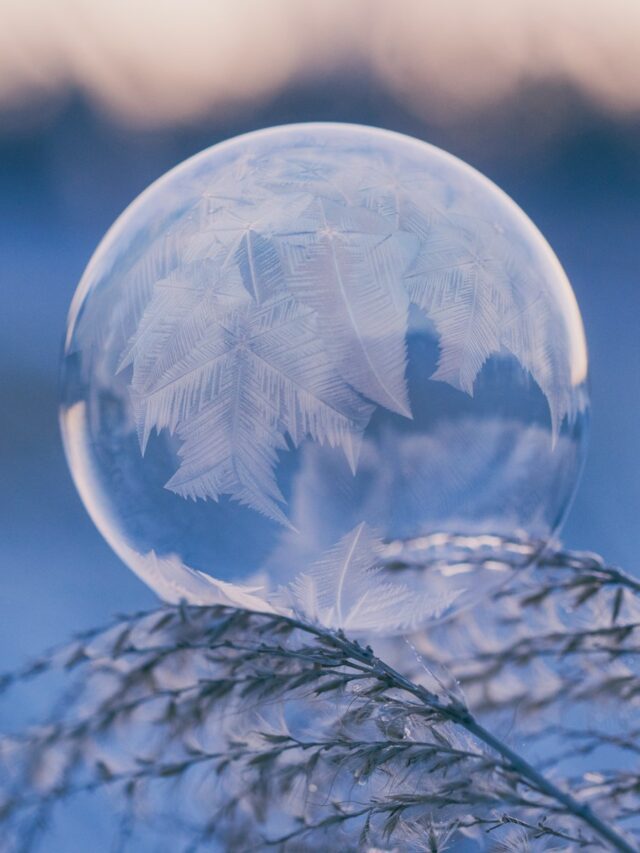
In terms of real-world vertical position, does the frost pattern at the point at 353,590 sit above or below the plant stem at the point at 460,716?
above

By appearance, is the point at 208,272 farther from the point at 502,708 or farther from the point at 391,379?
the point at 502,708

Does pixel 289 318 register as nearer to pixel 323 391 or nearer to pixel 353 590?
pixel 323 391

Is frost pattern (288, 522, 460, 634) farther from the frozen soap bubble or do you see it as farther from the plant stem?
the plant stem

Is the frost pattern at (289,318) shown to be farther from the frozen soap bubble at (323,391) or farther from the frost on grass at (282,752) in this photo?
the frost on grass at (282,752)

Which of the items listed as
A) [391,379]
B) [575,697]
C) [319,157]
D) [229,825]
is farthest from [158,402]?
[575,697]

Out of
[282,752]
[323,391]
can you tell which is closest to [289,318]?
[323,391]

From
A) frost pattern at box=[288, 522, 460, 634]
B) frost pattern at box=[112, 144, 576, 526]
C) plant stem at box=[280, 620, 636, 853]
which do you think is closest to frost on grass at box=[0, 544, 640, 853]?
plant stem at box=[280, 620, 636, 853]

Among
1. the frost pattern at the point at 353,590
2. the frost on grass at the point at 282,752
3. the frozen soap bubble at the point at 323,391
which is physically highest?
the frozen soap bubble at the point at 323,391

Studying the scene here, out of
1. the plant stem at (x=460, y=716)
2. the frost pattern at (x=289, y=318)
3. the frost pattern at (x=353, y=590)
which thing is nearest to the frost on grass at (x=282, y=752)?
the plant stem at (x=460, y=716)
